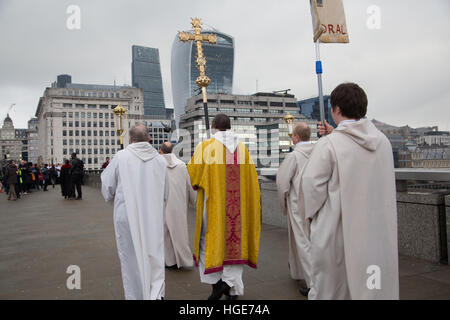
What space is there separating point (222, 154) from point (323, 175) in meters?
1.88

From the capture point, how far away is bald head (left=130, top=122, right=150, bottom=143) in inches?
165

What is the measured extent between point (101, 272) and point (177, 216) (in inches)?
54.8

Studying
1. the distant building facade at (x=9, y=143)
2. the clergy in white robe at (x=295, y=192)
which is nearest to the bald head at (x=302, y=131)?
the clergy in white robe at (x=295, y=192)

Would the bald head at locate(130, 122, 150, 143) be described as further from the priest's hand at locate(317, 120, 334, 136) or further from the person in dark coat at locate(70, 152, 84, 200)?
the person in dark coat at locate(70, 152, 84, 200)

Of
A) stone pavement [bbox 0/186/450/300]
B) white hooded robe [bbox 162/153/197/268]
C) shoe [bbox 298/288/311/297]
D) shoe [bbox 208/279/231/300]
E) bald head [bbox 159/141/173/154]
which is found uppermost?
bald head [bbox 159/141/173/154]

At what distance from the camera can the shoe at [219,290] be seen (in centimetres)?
411

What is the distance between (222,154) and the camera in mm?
4426

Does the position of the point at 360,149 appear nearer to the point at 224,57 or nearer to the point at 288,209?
the point at 288,209

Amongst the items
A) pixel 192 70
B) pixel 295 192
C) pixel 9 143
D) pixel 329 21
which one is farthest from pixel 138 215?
pixel 9 143

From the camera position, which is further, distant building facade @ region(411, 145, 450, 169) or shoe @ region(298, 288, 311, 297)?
distant building facade @ region(411, 145, 450, 169)

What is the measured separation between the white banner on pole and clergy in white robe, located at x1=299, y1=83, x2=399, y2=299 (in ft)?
10.3

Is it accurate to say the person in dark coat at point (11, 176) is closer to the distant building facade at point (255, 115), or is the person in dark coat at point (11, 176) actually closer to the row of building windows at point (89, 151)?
the distant building facade at point (255, 115)

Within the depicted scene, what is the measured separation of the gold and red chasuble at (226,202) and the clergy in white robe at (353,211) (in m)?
1.64

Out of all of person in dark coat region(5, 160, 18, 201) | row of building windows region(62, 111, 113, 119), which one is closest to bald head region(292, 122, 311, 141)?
person in dark coat region(5, 160, 18, 201)
